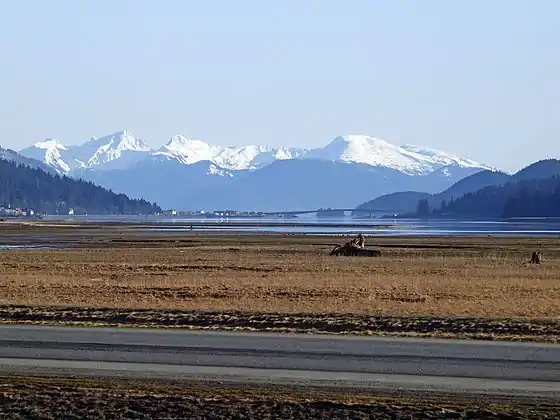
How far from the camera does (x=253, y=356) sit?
57.0 ft

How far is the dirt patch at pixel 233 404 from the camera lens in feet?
41.6

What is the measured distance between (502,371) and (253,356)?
437cm

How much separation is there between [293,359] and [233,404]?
3895 millimetres

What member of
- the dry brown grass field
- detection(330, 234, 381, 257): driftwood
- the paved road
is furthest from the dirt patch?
detection(330, 234, 381, 257): driftwood

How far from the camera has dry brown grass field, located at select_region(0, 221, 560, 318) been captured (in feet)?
90.6

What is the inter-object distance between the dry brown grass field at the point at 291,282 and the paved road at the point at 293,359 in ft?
18.9

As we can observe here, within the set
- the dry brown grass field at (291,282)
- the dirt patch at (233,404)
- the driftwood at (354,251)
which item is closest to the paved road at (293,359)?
the dirt patch at (233,404)

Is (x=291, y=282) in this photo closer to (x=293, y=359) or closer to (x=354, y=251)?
(x=293, y=359)

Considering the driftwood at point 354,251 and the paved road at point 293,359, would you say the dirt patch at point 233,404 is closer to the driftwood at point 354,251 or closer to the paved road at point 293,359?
the paved road at point 293,359

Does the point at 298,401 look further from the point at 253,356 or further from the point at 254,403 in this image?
the point at 253,356

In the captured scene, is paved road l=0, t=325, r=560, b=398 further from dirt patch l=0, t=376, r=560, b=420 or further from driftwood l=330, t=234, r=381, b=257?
driftwood l=330, t=234, r=381, b=257

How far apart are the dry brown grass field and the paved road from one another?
227 inches

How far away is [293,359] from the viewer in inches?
671

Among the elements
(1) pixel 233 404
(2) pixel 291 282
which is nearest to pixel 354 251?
(2) pixel 291 282
